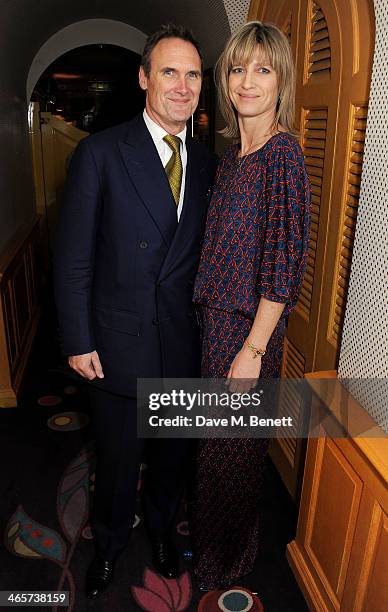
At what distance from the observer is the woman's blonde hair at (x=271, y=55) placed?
5.09 feet

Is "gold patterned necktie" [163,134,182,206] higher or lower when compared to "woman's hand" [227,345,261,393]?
higher

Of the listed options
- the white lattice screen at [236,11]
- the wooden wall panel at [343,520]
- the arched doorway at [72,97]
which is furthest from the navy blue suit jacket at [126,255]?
the arched doorway at [72,97]

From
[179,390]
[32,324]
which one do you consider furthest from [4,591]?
[32,324]

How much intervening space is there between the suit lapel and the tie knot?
0.21 feet

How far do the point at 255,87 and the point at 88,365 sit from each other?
1.09 m

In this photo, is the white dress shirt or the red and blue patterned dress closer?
the red and blue patterned dress

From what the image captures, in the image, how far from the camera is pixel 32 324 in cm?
473

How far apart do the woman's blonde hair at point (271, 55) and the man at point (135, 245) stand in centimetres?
19

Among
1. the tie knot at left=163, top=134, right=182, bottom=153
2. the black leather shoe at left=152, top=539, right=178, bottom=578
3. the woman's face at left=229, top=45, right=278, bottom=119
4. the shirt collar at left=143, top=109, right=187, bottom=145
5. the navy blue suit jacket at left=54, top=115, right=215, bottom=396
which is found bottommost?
the black leather shoe at left=152, top=539, right=178, bottom=578

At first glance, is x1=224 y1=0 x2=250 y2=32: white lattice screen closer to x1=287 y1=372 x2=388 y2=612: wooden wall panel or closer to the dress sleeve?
the dress sleeve

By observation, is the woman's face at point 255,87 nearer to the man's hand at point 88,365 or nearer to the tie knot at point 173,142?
the tie knot at point 173,142

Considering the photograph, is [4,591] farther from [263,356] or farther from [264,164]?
[264,164]

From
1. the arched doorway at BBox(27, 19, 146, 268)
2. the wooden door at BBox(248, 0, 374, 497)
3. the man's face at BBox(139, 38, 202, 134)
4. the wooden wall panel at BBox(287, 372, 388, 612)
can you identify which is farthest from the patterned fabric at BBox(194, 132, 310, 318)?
the arched doorway at BBox(27, 19, 146, 268)

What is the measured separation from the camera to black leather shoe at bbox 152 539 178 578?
85.5 inches
